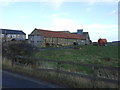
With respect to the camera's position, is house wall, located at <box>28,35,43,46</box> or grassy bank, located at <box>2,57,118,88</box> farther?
house wall, located at <box>28,35,43,46</box>

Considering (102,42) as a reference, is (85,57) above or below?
below

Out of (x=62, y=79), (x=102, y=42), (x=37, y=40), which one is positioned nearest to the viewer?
(x=62, y=79)

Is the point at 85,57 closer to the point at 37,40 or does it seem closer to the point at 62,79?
the point at 62,79

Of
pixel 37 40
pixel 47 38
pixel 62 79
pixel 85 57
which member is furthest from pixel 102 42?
pixel 62 79

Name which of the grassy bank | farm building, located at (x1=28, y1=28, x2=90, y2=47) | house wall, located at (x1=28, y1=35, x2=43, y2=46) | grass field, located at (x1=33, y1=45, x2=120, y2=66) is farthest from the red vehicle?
the grassy bank

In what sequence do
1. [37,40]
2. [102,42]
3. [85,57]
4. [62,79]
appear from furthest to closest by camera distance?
[102,42] < [37,40] < [85,57] < [62,79]

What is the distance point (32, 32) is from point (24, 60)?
6272cm

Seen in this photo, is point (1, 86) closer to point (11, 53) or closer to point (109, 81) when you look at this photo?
point (109, 81)

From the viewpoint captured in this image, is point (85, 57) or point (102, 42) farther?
point (102, 42)

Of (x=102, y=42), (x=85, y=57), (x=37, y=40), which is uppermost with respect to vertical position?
(x=37, y=40)

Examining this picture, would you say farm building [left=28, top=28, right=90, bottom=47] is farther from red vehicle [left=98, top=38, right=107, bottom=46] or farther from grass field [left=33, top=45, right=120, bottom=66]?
grass field [left=33, top=45, right=120, bottom=66]

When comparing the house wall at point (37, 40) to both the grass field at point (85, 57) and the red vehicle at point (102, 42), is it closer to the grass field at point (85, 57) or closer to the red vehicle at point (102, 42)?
the red vehicle at point (102, 42)

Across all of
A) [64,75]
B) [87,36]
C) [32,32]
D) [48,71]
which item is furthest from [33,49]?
[87,36]

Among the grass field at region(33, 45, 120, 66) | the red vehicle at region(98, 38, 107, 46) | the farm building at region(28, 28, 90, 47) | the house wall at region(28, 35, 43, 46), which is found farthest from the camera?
the red vehicle at region(98, 38, 107, 46)
